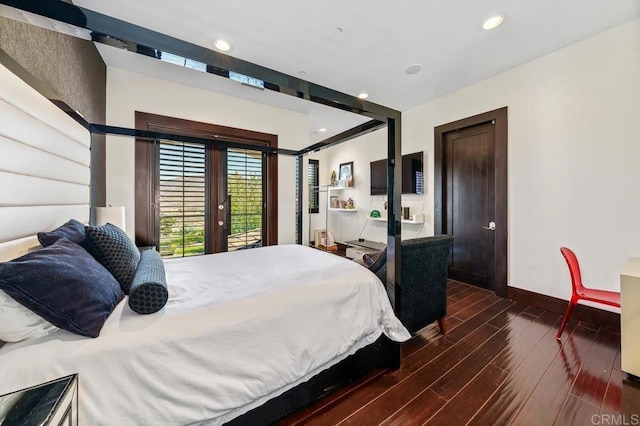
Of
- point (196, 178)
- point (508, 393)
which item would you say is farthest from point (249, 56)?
point (508, 393)

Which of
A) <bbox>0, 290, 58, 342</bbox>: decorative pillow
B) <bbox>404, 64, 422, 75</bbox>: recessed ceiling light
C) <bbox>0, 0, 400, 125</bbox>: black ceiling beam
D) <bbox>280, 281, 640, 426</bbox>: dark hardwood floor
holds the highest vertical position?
<bbox>404, 64, 422, 75</bbox>: recessed ceiling light

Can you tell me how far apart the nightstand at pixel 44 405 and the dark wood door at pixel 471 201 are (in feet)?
13.1

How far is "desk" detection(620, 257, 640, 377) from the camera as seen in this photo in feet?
5.19

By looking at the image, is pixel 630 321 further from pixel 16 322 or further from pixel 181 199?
pixel 181 199

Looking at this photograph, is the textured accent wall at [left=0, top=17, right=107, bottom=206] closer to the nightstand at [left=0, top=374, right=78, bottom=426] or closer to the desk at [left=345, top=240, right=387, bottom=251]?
the nightstand at [left=0, top=374, right=78, bottom=426]

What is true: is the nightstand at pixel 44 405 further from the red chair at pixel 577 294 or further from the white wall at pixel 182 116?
the red chair at pixel 577 294

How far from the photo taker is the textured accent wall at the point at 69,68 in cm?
129

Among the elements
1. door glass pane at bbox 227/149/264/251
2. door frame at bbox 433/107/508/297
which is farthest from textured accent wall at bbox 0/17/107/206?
door frame at bbox 433/107/508/297

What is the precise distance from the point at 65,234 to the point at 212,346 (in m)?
1.09

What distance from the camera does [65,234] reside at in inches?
51.8

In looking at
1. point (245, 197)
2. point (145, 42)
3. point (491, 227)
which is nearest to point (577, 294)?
point (491, 227)

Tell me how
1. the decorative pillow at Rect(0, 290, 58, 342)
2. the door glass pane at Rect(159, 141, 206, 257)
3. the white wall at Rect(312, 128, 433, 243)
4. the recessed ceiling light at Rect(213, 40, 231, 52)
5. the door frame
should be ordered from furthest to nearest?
the white wall at Rect(312, 128, 433, 243) < the door glass pane at Rect(159, 141, 206, 257) < the door frame < the recessed ceiling light at Rect(213, 40, 231, 52) < the decorative pillow at Rect(0, 290, 58, 342)

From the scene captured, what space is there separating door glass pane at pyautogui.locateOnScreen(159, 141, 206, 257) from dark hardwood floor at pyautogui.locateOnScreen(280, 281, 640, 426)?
270 centimetres

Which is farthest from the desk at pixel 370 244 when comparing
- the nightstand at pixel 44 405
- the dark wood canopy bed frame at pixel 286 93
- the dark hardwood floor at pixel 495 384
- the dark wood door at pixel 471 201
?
the nightstand at pixel 44 405
